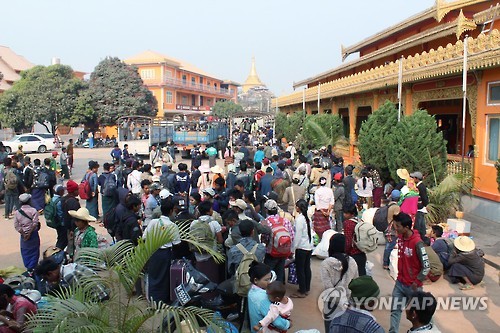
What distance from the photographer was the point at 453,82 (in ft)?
40.8

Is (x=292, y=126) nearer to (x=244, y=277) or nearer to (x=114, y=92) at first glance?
(x=114, y=92)

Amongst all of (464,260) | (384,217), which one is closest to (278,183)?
(384,217)

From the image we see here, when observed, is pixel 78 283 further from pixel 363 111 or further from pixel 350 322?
pixel 363 111

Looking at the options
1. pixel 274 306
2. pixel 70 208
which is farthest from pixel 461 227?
pixel 70 208

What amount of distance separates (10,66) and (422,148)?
151 feet

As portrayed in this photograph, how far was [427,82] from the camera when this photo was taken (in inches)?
536

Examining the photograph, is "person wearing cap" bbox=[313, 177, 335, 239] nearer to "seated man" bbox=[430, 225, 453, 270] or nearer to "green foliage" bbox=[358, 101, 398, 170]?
"seated man" bbox=[430, 225, 453, 270]

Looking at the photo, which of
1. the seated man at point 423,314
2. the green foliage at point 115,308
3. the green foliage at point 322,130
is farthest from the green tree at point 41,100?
the seated man at point 423,314

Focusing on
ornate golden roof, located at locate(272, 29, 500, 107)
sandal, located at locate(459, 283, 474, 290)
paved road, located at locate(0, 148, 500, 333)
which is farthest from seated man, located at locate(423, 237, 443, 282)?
ornate golden roof, located at locate(272, 29, 500, 107)

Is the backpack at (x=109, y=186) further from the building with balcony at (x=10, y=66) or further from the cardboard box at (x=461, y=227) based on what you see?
the building with balcony at (x=10, y=66)

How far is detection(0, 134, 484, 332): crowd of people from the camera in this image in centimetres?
418

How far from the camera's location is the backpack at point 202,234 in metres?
5.27

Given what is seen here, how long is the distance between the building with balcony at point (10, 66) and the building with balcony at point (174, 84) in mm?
10932

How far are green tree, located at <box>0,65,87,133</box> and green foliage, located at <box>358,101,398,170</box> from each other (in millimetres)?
31034
